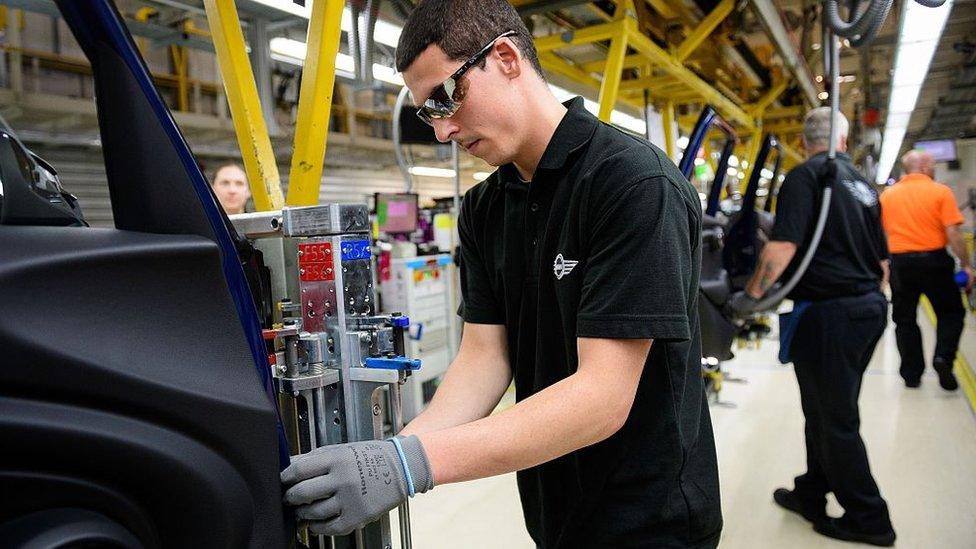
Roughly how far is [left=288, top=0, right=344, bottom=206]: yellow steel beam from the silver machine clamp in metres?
0.86

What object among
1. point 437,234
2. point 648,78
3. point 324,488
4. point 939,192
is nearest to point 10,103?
point 437,234

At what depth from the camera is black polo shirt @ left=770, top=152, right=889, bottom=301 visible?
2.88m

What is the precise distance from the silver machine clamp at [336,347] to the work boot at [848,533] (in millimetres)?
2662

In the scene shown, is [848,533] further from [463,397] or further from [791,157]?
[791,157]

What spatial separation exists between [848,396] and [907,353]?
3.34 m

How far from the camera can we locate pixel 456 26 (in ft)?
3.68

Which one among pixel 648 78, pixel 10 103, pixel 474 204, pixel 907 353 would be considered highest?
pixel 10 103

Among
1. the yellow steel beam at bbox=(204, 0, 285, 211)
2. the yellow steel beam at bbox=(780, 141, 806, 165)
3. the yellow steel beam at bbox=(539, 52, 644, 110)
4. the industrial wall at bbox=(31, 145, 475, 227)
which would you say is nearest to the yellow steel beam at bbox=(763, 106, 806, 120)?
the yellow steel beam at bbox=(780, 141, 806, 165)

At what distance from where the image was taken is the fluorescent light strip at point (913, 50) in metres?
4.25

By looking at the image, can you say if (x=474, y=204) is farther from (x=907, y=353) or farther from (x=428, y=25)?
(x=907, y=353)

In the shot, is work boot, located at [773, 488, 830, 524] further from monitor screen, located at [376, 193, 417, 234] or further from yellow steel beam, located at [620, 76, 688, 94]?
monitor screen, located at [376, 193, 417, 234]

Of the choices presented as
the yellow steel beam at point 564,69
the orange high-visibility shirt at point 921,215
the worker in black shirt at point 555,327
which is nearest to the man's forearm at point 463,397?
the worker in black shirt at point 555,327

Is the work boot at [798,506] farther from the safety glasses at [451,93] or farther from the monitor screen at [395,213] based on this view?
the monitor screen at [395,213]

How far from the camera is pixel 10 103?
7.36 m
